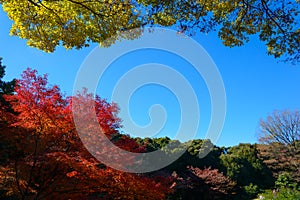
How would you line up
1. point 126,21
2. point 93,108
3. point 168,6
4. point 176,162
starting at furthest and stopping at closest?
point 176,162 → point 93,108 → point 126,21 → point 168,6

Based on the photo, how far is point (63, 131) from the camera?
20.8ft

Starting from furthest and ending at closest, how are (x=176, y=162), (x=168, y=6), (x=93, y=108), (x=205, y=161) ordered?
1. (x=205, y=161)
2. (x=176, y=162)
3. (x=93, y=108)
4. (x=168, y=6)

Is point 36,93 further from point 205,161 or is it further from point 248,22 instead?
point 205,161

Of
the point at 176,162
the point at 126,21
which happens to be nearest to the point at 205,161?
the point at 176,162

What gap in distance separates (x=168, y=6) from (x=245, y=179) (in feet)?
78.7

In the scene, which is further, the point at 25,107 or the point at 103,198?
the point at 103,198

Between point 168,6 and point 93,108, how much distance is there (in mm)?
3904

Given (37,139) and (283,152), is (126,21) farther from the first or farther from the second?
(283,152)

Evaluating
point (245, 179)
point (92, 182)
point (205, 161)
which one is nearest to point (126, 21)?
point (92, 182)

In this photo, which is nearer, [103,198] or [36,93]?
[36,93]

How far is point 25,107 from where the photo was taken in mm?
6062

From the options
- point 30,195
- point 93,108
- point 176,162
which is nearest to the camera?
point 93,108

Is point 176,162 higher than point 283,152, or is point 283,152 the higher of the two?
point 283,152

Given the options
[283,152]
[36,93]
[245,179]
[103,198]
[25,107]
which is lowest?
[103,198]
